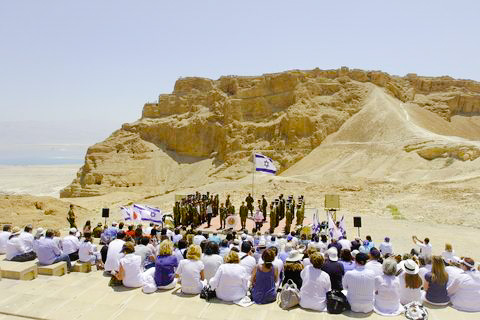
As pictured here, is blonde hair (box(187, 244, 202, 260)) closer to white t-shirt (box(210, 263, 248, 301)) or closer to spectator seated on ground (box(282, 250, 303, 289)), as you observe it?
white t-shirt (box(210, 263, 248, 301))

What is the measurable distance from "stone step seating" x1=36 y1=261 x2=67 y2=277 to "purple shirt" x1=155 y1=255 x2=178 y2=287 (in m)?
2.33

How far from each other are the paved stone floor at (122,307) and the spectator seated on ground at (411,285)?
0.34 m

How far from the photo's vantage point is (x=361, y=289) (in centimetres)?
616

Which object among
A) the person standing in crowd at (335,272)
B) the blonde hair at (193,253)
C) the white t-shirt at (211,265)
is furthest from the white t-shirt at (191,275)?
the person standing in crowd at (335,272)

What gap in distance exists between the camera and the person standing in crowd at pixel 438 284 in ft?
21.2

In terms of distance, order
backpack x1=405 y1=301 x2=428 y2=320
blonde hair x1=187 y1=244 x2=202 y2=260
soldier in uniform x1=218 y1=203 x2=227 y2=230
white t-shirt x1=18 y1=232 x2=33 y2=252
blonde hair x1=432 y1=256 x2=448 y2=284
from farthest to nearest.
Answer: soldier in uniform x1=218 y1=203 x2=227 y2=230, white t-shirt x1=18 y1=232 x2=33 y2=252, blonde hair x1=187 y1=244 x2=202 y2=260, blonde hair x1=432 y1=256 x2=448 y2=284, backpack x1=405 y1=301 x2=428 y2=320

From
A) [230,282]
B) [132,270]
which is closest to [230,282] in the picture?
[230,282]

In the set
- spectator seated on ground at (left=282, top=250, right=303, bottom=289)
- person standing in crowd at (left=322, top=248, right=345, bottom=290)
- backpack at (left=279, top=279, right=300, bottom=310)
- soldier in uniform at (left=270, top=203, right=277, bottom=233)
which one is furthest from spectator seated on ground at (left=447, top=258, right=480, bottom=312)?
soldier in uniform at (left=270, top=203, right=277, bottom=233)

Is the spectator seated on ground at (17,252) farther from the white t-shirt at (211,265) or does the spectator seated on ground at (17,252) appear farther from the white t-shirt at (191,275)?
the white t-shirt at (211,265)

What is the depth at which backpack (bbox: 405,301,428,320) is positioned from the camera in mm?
5863

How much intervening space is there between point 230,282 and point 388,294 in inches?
100

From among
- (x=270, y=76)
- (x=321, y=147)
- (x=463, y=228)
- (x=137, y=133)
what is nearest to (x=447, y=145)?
(x=321, y=147)

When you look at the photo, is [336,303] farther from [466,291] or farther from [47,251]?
[47,251]

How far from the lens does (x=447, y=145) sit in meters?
36.3
